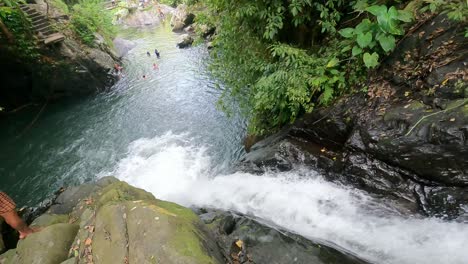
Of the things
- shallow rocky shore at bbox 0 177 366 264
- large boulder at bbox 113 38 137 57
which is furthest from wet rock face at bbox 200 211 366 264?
large boulder at bbox 113 38 137 57

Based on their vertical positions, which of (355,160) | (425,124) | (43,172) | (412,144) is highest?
(425,124)

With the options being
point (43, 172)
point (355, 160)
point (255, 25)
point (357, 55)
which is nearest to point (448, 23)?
point (357, 55)

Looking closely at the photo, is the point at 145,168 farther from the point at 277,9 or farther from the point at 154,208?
the point at 277,9

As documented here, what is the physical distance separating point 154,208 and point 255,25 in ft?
14.7

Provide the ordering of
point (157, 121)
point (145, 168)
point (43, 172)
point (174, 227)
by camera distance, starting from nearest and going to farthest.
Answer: point (174, 227), point (145, 168), point (43, 172), point (157, 121)

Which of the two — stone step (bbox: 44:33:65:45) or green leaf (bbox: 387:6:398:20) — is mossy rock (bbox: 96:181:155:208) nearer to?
green leaf (bbox: 387:6:398:20)

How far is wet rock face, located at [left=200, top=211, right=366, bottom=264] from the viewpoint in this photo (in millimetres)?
4211

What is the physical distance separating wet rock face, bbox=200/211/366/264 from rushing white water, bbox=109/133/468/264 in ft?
1.48

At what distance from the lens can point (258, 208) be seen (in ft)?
19.5

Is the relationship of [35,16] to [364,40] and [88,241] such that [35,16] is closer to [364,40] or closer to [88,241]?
[88,241]

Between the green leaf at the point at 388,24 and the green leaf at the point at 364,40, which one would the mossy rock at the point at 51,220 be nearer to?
the green leaf at the point at 364,40

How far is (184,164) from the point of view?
9.90m

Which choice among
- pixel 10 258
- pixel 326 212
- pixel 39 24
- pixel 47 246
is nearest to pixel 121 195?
pixel 47 246

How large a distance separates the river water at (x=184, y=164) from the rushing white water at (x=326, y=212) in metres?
0.02
